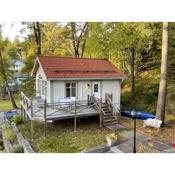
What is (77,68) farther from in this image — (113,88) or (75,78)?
(113,88)

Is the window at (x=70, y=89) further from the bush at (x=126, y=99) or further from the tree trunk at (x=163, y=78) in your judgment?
the tree trunk at (x=163, y=78)

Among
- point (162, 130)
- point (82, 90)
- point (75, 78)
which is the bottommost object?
point (162, 130)

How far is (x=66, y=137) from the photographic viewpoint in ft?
20.5

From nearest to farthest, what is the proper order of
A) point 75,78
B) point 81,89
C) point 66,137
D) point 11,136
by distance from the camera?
point 66,137 < point 11,136 < point 75,78 < point 81,89

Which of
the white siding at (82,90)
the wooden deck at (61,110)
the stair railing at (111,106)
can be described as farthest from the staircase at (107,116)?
the white siding at (82,90)

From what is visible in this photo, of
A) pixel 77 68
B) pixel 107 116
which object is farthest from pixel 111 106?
pixel 77 68

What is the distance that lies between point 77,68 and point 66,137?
2617mm

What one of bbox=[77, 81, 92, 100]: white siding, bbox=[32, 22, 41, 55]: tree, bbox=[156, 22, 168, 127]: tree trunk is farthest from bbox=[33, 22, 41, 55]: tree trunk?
bbox=[156, 22, 168, 127]: tree trunk

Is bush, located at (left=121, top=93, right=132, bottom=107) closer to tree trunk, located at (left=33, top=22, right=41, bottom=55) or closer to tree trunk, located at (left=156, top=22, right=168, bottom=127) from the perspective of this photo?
tree trunk, located at (left=156, top=22, right=168, bottom=127)

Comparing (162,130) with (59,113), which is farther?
(59,113)

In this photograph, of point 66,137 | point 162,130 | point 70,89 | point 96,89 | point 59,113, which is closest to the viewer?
point 66,137

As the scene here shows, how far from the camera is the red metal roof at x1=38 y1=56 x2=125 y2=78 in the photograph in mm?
6977
